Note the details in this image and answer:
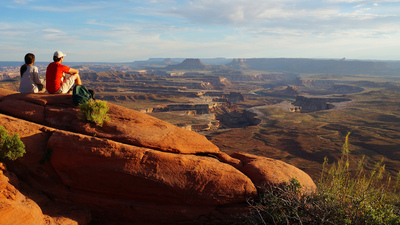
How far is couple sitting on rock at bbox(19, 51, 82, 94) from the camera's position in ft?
35.8

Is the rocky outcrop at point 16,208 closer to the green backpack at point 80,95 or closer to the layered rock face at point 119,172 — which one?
the layered rock face at point 119,172

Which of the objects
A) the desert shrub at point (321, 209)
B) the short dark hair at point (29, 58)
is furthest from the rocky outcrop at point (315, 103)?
the short dark hair at point (29, 58)

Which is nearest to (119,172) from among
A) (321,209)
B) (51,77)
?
(51,77)

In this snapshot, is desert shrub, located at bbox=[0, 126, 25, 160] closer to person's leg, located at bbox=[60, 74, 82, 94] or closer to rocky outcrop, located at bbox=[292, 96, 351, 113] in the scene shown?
person's leg, located at bbox=[60, 74, 82, 94]

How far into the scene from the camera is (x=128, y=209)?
32.6 ft

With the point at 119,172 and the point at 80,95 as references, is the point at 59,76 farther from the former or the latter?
the point at 119,172

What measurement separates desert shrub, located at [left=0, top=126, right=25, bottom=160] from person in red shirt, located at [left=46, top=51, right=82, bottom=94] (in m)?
3.32

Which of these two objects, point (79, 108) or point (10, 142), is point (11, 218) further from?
point (79, 108)

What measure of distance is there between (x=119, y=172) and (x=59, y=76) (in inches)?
205

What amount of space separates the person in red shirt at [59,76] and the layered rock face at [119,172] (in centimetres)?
83

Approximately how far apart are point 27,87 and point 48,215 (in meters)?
6.09

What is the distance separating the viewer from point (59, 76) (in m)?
11.4

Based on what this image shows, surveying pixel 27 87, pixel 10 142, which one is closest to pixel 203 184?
pixel 10 142

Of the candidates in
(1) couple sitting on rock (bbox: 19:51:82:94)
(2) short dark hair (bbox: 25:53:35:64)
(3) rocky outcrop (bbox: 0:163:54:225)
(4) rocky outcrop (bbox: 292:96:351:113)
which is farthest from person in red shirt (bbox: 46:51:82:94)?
(4) rocky outcrop (bbox: 292:96:351:113)
